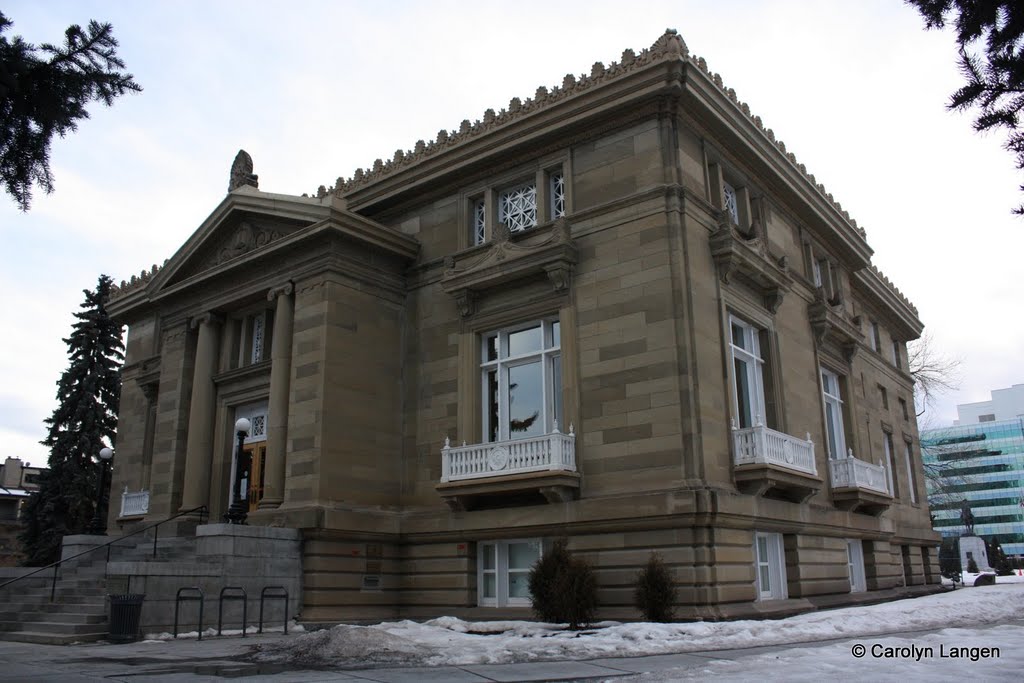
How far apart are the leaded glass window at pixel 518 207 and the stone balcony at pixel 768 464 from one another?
8.02m

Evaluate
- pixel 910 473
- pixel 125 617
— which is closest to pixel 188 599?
pixel 125 617

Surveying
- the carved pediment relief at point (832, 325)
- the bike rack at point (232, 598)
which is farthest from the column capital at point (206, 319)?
the carved pediment relief at point (832, 325)

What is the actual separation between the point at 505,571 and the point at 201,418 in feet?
35.7

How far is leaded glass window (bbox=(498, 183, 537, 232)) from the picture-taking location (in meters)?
24.0

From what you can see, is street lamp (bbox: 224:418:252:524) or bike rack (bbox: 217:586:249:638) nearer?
bike rack (bbox: 217:586:249:638)

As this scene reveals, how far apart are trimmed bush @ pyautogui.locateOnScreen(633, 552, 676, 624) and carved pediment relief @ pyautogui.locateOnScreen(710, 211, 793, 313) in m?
7.91

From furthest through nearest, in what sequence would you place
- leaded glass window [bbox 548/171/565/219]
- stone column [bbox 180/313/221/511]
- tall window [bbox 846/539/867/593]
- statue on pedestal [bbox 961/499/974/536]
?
statue on pedestal [bbox 961/499/974/536] → tall window [bbox 846/539/867/593] → stone column [bbox 180/313/221/511] → leaded glass window [bbox 548/171/565/219]

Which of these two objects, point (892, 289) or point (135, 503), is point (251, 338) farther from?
point (892, 289)

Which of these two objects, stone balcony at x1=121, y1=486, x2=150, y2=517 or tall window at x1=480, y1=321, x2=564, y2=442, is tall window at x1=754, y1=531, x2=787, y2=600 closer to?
tall window at x1=480, y1=321, x2=564, y2=442

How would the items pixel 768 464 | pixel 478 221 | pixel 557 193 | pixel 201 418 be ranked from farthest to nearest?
pixel 201 418 < pixel 478 221 < pixel 557 193 < pixel 768 464

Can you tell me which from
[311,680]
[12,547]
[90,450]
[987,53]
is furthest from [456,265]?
[12,547]

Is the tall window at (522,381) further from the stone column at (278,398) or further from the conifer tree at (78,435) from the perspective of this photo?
the conifer tree at (78,435)

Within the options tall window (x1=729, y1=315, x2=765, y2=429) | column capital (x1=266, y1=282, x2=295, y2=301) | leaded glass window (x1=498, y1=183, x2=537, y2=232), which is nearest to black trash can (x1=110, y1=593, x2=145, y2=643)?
column capital (x1=266, y1=282, x2=295, y2=301)

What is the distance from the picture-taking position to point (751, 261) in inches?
908
